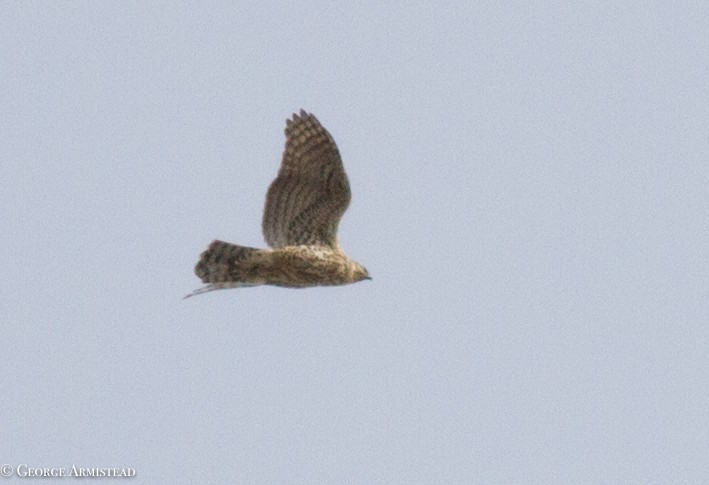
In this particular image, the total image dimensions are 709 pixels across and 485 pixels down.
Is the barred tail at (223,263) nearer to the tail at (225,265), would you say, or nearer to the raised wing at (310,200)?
the tail at (225,265)

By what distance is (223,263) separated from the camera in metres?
19.5

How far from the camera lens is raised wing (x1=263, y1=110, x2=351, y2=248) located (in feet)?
65.6

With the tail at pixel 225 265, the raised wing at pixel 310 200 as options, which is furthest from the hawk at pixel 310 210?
the tail at pixel 225 265

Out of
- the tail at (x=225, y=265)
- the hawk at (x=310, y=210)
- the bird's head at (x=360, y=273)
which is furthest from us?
the bird's head at (x=360, y=273)

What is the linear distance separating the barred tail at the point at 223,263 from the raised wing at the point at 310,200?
63 cm

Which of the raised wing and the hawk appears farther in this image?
the raised wing

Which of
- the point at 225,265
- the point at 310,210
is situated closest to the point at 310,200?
the point at 310,210

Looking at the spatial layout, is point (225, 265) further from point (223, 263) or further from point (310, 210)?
point (310, 210)

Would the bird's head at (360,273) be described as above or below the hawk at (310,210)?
below

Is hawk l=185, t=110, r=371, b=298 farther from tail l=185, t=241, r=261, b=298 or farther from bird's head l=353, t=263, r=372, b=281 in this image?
tail l=185, t=241, r=261, b=298

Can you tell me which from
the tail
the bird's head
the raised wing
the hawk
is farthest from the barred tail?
the bird's head

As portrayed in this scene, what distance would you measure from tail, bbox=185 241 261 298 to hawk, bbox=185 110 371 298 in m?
0.19

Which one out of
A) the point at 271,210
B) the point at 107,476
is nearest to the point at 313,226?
the point at 271,210

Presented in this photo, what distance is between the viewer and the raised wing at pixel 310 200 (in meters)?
20.0
